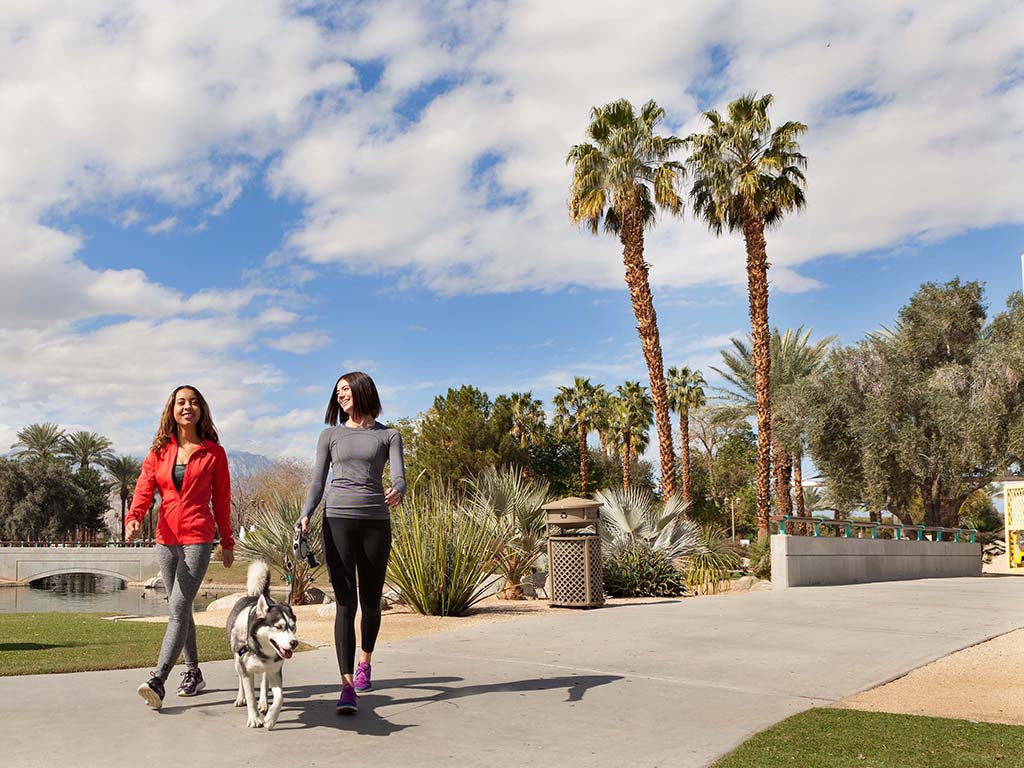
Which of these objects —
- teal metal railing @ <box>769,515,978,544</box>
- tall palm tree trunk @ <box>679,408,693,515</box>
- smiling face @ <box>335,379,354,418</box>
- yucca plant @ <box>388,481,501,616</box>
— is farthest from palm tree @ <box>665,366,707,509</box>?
smiling face @ <box>335,379,354,418</box>

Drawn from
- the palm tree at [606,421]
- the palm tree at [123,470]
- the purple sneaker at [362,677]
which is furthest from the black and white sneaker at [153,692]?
the palm tree at [123,470]

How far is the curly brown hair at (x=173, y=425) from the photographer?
18.0ft

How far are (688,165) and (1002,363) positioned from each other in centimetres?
1206

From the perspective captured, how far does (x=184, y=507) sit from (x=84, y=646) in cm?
423

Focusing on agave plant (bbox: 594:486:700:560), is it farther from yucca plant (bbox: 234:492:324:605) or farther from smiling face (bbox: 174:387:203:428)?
smiling face (bbox: 174:387:203:428)

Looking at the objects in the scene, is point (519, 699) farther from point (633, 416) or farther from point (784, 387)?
point (633, 416)

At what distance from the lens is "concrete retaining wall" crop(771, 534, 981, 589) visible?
1723 cm

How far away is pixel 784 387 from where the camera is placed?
112ft

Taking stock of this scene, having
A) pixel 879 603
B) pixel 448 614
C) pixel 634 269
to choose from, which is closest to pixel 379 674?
pixel 448 614

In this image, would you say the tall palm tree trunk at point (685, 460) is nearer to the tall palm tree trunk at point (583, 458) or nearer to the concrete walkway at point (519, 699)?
the tall palm tree trunk at point (583, 458)

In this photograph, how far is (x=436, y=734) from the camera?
4.93 meters

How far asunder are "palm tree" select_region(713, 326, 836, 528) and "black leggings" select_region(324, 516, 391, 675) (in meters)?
27.6

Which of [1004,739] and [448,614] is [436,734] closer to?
[1004,739]

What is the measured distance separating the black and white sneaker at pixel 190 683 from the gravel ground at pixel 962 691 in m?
4.29
